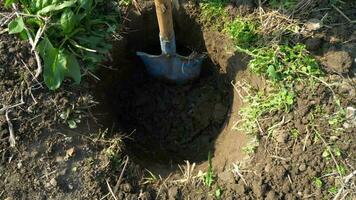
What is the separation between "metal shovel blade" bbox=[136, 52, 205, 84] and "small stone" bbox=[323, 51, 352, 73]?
65 cm

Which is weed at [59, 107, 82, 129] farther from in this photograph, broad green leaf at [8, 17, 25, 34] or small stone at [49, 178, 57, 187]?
broad green leaf at [8, 17, 25, 34]

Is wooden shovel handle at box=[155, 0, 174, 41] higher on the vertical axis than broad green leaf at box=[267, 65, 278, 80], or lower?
higher

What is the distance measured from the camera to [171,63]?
2643mm

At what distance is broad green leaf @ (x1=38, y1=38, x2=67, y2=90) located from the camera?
2.17 meters

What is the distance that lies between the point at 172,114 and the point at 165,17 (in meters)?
0.59

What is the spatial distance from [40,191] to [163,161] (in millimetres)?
626

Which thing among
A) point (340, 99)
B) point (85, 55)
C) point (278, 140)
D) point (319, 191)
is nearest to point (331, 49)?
point (340, 99)

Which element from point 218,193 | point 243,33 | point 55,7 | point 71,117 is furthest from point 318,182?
point 55,7

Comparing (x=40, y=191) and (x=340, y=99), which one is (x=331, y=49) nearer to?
(x=340, y=99)

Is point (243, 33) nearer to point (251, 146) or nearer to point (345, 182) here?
point (251, 146)

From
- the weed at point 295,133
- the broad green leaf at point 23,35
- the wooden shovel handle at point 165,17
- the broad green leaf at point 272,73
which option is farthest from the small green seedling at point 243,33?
the broad green leaf at point 23,35

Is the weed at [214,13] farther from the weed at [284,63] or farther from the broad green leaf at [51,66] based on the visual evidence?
the broad green leaf at [51,66]

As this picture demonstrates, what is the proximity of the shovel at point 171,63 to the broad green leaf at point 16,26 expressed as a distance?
650 mm

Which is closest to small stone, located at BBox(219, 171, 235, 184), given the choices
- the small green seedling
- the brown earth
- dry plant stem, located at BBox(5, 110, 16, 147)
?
the brown earth
